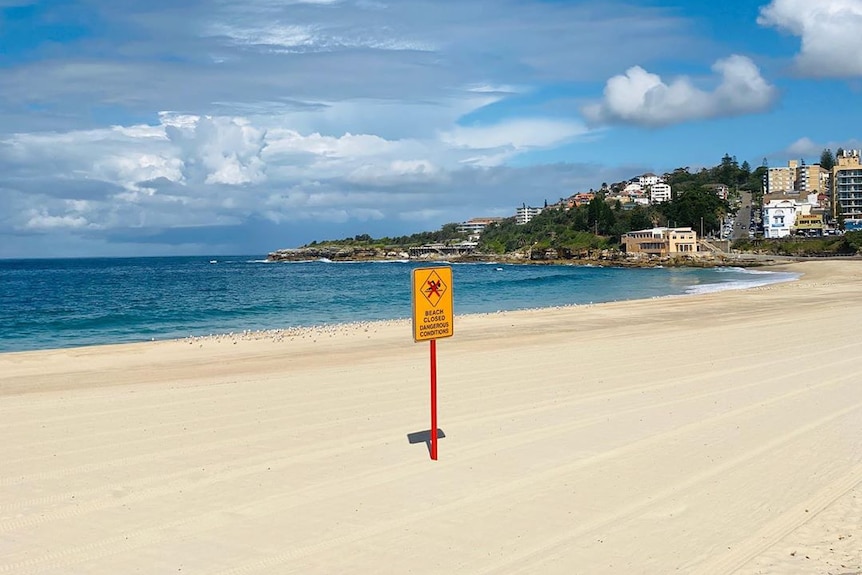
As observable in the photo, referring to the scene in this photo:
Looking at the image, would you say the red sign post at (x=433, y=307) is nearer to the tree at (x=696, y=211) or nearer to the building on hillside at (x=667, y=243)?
the building on hillside at (x=667, y=243)

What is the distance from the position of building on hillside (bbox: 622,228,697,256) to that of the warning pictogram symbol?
118 metres

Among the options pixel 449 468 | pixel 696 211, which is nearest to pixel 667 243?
pixel 696 211

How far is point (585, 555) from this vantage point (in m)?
6.11

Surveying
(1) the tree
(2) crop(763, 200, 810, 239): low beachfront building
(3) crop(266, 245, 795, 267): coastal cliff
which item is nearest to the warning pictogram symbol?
(3) crop(266, 245, 795, 267): coastal cliff

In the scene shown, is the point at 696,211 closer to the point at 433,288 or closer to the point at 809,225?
the point at 809,225

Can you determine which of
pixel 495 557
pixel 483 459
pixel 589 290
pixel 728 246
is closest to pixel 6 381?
pixel 483 459

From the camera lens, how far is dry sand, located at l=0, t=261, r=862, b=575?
6.24m

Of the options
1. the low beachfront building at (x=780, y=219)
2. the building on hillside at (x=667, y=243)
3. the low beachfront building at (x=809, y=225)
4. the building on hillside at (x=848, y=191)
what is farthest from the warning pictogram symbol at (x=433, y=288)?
the building on hillside at (x=848, y=191)

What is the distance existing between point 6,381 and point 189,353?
5.66 metres

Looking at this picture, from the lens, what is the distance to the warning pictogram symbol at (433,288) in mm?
8829

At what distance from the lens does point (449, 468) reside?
8586 millimetres

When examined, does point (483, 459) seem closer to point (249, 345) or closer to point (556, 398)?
point (556, 398)

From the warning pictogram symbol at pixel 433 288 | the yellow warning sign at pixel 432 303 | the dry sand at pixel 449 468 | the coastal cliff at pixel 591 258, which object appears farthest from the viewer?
the coastal cliff at pixel 591 258

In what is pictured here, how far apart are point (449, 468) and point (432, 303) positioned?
6.16ft
